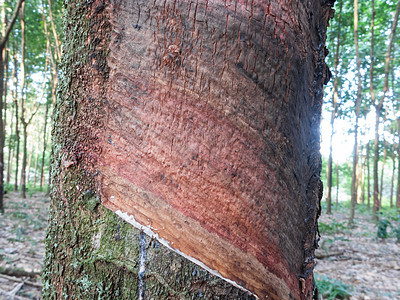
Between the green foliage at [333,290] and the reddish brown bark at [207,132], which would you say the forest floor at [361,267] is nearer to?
the green foliage at [333,290]

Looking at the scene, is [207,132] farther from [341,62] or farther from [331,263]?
[341,62]

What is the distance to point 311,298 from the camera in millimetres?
726

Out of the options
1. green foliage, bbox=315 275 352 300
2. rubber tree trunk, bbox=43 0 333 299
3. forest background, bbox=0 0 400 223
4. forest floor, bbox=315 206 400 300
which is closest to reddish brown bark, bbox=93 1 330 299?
rubber tree trunk, bbox=43 0 333 299

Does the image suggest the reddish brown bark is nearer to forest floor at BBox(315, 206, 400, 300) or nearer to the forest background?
forest floor at BBox(315, 206, 400, 300)

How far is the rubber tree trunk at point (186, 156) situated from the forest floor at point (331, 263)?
2.38 meters

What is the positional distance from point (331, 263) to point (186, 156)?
490cm

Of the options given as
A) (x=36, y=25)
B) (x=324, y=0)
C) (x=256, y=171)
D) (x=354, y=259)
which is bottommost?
(x=354, y=259)

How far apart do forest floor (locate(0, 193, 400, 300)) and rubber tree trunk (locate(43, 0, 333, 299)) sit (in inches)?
93.8

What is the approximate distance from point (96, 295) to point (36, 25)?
1186cm

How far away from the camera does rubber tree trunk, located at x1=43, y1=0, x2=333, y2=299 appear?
0.56 m

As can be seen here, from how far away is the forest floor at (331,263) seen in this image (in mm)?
2768

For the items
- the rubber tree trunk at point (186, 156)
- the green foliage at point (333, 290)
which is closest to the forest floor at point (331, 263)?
the green foliage at point (333, 290)

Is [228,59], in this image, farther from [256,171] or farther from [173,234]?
[173,234]

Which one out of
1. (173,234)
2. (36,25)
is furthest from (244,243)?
(36,25)
